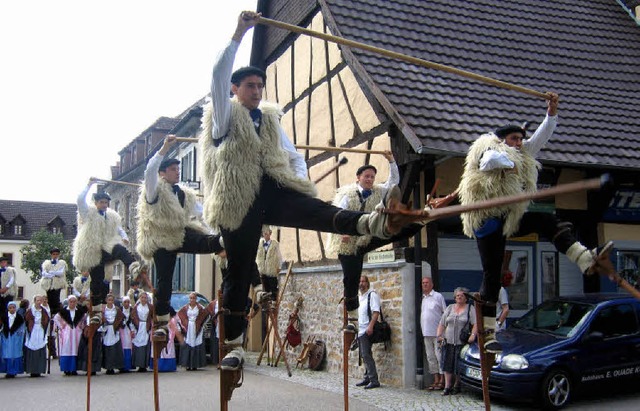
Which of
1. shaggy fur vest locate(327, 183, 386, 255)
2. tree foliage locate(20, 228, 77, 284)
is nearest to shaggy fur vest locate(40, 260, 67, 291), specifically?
shaggy fur vest locate(327, 183, 386, 255)

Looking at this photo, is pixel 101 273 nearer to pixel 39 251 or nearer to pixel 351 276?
pixel 351 276

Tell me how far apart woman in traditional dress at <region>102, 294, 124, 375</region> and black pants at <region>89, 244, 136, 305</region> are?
5.93m

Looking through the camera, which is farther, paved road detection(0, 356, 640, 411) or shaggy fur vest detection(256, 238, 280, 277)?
shaggy fur vest detection(256, 238, 280, 277)

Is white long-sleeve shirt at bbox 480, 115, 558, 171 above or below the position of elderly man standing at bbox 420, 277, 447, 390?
above

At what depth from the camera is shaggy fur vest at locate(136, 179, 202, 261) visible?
6.08 metres

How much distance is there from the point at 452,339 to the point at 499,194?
4.27m

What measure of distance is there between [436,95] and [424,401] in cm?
430

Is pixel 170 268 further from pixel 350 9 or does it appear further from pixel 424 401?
pixel 350 9

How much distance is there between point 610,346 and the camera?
8531 mm

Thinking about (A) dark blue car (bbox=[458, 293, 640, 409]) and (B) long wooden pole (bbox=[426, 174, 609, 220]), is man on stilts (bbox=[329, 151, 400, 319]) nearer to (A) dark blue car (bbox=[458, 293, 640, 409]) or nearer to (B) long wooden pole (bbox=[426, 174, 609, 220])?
(B) long wooden pole (bbox=[426, 174, 609, 220])

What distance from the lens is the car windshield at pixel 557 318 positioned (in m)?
8.57

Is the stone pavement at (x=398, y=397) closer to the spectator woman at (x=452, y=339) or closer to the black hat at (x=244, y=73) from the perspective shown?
the spectator woman at (x=452, y=339)

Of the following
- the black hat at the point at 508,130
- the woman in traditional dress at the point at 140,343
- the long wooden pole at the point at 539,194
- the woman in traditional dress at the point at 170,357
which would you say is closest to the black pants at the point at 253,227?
the long wooden pole at the point at 539,194

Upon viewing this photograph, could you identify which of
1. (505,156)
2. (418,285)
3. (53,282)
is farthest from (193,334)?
(505,156)
